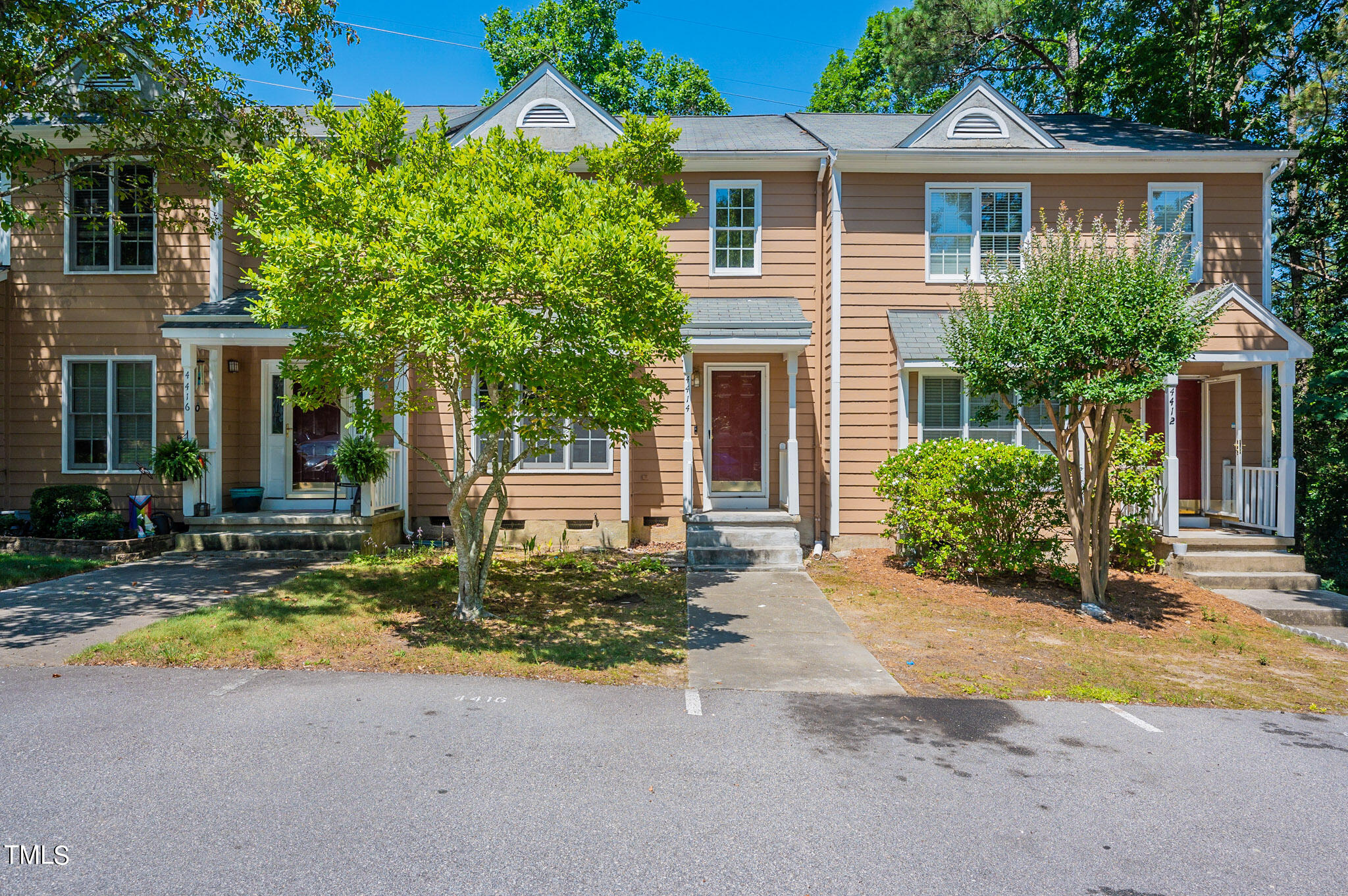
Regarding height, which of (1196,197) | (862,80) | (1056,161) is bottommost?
(1196,197)

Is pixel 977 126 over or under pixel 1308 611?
over

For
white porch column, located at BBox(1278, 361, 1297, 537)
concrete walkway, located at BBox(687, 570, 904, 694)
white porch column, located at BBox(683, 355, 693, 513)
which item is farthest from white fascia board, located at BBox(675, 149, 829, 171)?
white porch column, located at BBox(1278, 361, 1297, 537)

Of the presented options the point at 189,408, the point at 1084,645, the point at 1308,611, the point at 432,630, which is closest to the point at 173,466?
the point at 189,408

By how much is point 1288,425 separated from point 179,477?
50.8 feet

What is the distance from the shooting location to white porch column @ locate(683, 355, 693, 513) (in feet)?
37.4

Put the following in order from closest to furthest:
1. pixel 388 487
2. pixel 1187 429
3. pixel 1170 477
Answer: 1. pixel 1170 477
2. pixel 388 487
3. pixel 1187 429

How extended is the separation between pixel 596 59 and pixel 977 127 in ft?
63.6

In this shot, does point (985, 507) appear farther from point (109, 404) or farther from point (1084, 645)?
point (109, 404)

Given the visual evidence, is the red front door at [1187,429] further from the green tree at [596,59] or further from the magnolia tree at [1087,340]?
the green tree at [596,59]

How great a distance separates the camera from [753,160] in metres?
12.2


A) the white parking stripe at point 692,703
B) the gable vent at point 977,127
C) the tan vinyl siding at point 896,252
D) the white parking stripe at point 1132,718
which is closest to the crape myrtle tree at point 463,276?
the white parking stripe at point 692,703

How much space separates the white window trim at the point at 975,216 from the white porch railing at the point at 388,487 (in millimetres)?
8792

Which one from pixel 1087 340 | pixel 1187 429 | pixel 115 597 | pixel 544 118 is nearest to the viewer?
pixel 1087 340

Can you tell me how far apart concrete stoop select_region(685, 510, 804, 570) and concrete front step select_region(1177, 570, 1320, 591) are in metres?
5.34
